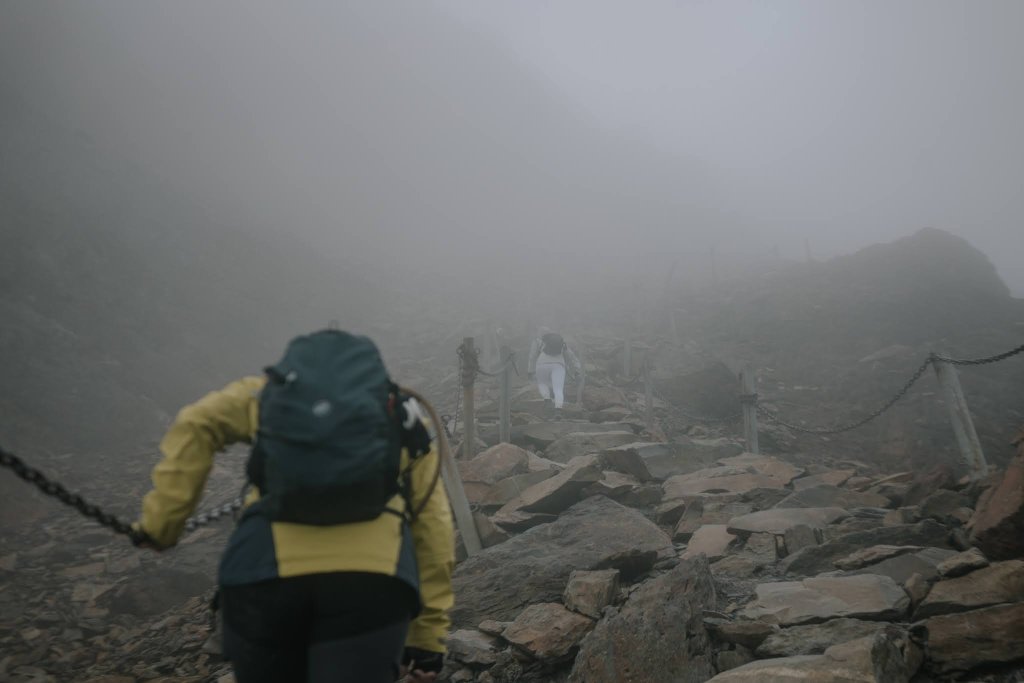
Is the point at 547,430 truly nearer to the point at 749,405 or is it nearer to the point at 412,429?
the point at 749,405

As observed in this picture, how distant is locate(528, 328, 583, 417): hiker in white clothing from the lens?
10.0m

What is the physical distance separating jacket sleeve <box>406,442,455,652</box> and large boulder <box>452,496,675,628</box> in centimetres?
233

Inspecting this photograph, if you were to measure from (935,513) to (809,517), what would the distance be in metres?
1.07

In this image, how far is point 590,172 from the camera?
67.3 m

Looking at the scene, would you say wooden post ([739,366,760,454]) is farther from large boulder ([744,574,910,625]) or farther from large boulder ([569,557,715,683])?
large boulder ([569,557,715,683])

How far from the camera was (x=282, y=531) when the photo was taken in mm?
1510

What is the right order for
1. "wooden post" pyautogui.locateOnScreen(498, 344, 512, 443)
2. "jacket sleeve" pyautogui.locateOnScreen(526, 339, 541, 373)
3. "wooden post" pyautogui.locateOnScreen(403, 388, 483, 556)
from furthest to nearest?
"jacket sleeve" pyautogui.locateOnScreen(526, 339, 541, 373)
"wooden post" pyautogui.locateOnScreen(498, 344, 512, 443)
"wooden post" pyautogui.locateOnScreen(403, 388, 483, 556)

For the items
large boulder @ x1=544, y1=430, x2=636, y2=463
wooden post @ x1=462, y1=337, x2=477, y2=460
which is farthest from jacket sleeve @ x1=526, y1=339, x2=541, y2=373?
wooden post @ x1=462, y1=337, x2=477, y2=460

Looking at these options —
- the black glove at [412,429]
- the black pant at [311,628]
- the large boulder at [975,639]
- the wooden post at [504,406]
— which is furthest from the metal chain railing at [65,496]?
the wooden post at [504,406]

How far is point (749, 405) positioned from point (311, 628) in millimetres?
8683

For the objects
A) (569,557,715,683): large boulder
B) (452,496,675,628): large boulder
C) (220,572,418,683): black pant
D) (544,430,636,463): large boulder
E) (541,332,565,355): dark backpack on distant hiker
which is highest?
(220,572,418,683): black pant

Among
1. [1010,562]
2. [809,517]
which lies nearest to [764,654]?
[1010,562]

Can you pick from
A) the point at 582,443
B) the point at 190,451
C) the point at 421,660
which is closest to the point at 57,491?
the point at 190,451

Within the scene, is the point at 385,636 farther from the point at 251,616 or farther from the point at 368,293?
the point at 368,293
